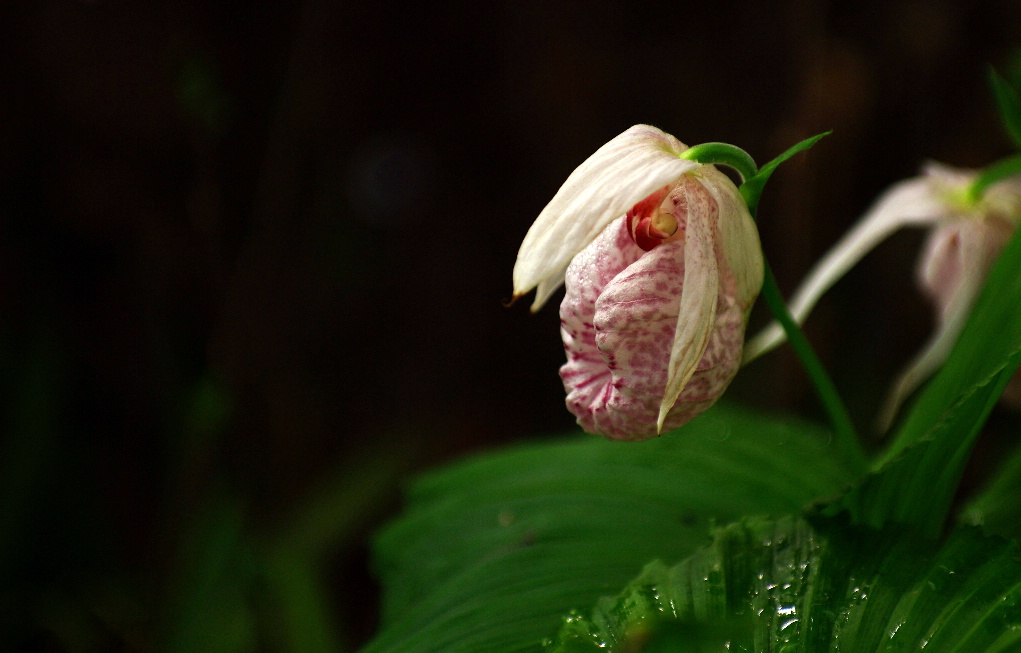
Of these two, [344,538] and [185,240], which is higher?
[185,240]

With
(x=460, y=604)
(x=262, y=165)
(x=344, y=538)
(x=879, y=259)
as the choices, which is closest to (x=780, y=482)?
(x=460, y=604)

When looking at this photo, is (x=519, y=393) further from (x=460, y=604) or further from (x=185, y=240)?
(x=460, y=604)

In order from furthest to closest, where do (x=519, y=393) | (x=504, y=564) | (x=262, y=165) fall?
(x=519, y=393)
(x=262, y=165)
(x=504, y=564)

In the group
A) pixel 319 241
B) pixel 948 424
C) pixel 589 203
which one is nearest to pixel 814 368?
pixel 948 424

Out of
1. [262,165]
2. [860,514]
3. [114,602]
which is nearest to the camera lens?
[860,514]

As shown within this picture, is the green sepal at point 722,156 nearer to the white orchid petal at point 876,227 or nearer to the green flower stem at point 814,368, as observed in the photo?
the green flower stem at point 814,368

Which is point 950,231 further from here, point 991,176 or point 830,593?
point 830,593
